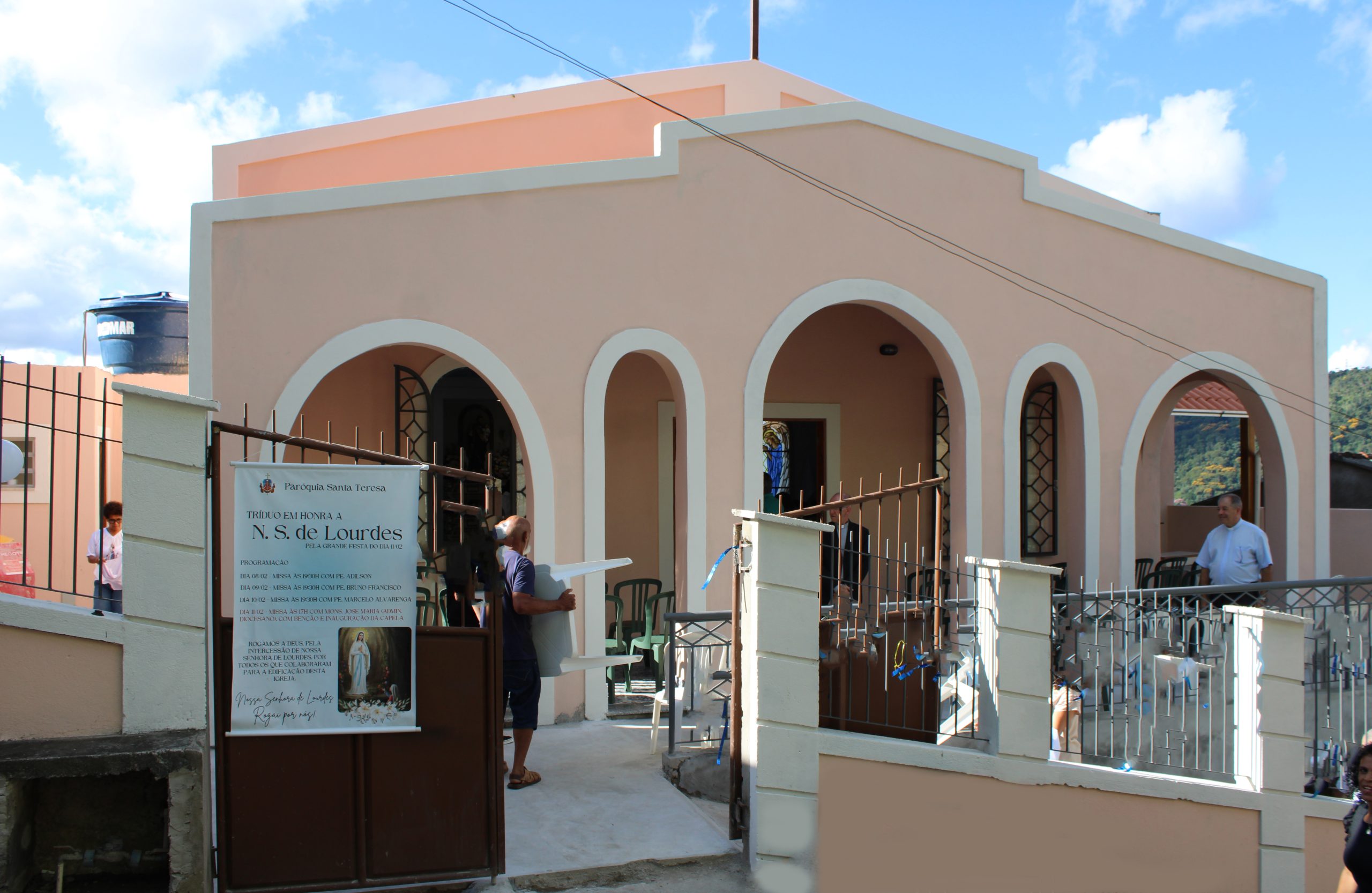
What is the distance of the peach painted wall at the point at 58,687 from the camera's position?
12.6 feet

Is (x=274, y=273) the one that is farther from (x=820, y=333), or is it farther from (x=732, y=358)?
(x=820, y=333)

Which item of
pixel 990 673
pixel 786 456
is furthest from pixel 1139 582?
pixel 990 673

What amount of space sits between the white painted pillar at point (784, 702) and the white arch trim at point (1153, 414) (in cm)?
523

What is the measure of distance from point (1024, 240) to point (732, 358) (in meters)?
3.09

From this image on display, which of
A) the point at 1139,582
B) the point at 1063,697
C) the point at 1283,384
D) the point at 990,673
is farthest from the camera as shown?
the point at 1139,582

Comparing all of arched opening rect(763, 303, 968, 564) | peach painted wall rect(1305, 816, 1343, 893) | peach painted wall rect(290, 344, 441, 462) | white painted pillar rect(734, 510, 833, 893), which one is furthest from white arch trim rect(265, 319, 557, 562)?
peach painted wall rect(1305, 816, 1343, 893)

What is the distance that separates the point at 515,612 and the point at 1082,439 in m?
5.73

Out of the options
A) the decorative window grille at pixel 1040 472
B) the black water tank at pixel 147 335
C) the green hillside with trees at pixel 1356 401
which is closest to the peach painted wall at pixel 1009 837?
the decorative window grille at pixel 1040 472

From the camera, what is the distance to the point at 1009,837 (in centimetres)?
495

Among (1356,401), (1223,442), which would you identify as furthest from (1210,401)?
(1223,442)

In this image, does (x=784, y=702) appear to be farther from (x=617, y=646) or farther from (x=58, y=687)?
(x=617, y=646)

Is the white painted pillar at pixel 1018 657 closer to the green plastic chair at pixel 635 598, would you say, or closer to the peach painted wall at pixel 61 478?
the green plastic chair at pixel 635 598

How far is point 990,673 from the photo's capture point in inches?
192

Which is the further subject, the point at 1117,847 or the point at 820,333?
the point at 820,333
